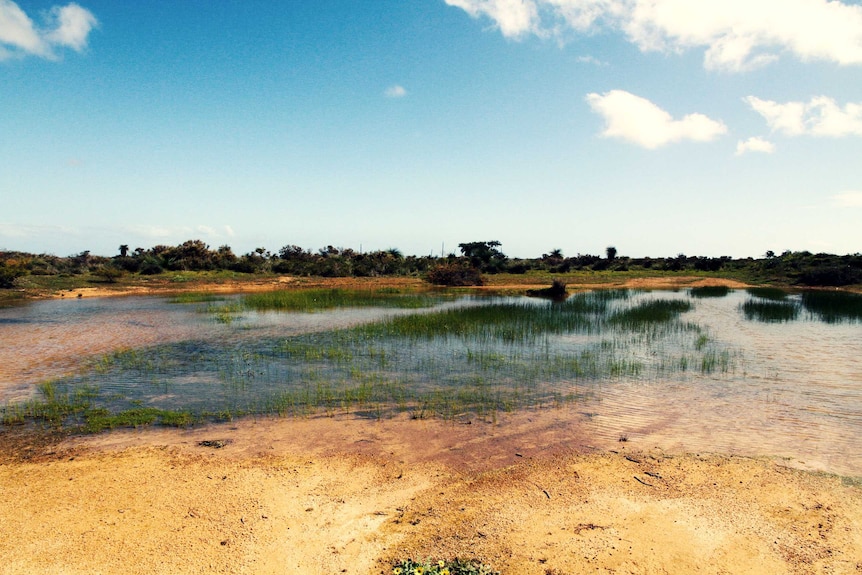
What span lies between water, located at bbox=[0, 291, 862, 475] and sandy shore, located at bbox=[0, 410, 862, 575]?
4.40 feet

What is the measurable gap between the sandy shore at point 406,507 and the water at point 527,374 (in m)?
1.34

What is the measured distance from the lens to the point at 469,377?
10.7 m

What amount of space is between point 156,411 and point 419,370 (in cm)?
548

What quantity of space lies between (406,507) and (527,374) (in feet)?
20.8

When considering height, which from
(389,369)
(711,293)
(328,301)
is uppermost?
(328,301)

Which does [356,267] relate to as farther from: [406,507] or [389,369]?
[406,507]

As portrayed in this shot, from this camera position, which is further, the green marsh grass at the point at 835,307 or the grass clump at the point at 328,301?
the grass clump at the point at 328,301

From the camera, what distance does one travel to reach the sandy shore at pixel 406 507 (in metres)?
4.25

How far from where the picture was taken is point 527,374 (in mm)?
10945

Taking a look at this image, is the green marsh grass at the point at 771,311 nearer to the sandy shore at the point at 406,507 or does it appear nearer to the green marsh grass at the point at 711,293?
the green marsh grass at the point at 711,293

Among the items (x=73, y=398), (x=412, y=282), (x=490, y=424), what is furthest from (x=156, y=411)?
(x=412, y=282)

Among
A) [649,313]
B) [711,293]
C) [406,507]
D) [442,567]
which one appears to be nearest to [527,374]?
[406,507]

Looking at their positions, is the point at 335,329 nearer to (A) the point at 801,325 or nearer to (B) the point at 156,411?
(B) the point at 156,411

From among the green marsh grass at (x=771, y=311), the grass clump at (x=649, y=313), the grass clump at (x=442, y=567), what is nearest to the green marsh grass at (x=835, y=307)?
the green marsh grass at (x=771, y=311)
